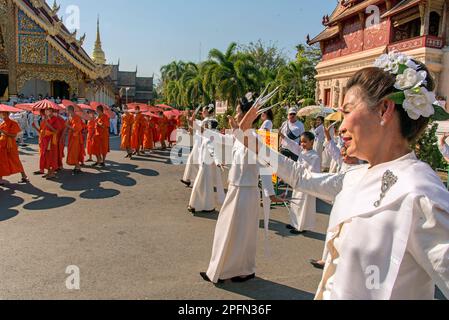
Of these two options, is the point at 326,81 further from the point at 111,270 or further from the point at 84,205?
the point at 111,270

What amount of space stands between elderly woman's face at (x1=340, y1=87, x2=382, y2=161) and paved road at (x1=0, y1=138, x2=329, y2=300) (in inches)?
101

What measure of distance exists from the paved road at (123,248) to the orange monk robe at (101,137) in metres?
3.18

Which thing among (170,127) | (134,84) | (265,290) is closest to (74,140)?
(265,290)

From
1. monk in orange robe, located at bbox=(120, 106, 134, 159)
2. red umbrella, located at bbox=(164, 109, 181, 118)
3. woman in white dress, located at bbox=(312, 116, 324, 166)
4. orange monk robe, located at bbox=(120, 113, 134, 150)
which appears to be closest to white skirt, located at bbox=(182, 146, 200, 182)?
woman in white dress, located at bbox=(312, 116, 324, 166)

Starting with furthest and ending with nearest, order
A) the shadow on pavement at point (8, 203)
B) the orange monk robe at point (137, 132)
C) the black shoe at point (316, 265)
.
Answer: the orange monk robe at point (137, 132), the shadow on pavement at point (8, 203), the black shoe at point (316, 265)

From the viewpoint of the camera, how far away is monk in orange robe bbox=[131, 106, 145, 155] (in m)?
14.1

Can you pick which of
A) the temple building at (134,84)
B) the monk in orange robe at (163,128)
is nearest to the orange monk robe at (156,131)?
the monk in orange robe at (163,128)

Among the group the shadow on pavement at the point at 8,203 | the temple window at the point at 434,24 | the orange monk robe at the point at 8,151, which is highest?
the temple window at the point at 434,24

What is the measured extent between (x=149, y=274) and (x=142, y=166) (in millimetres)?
8050

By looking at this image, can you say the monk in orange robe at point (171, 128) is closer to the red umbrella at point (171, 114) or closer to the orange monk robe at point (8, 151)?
the red umbrella at point (171, 114)

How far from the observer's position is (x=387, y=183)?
1.33m

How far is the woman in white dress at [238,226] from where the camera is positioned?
151 inches

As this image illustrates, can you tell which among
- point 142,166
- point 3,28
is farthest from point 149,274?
point 3,28

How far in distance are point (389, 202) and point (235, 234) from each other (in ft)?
8.89
